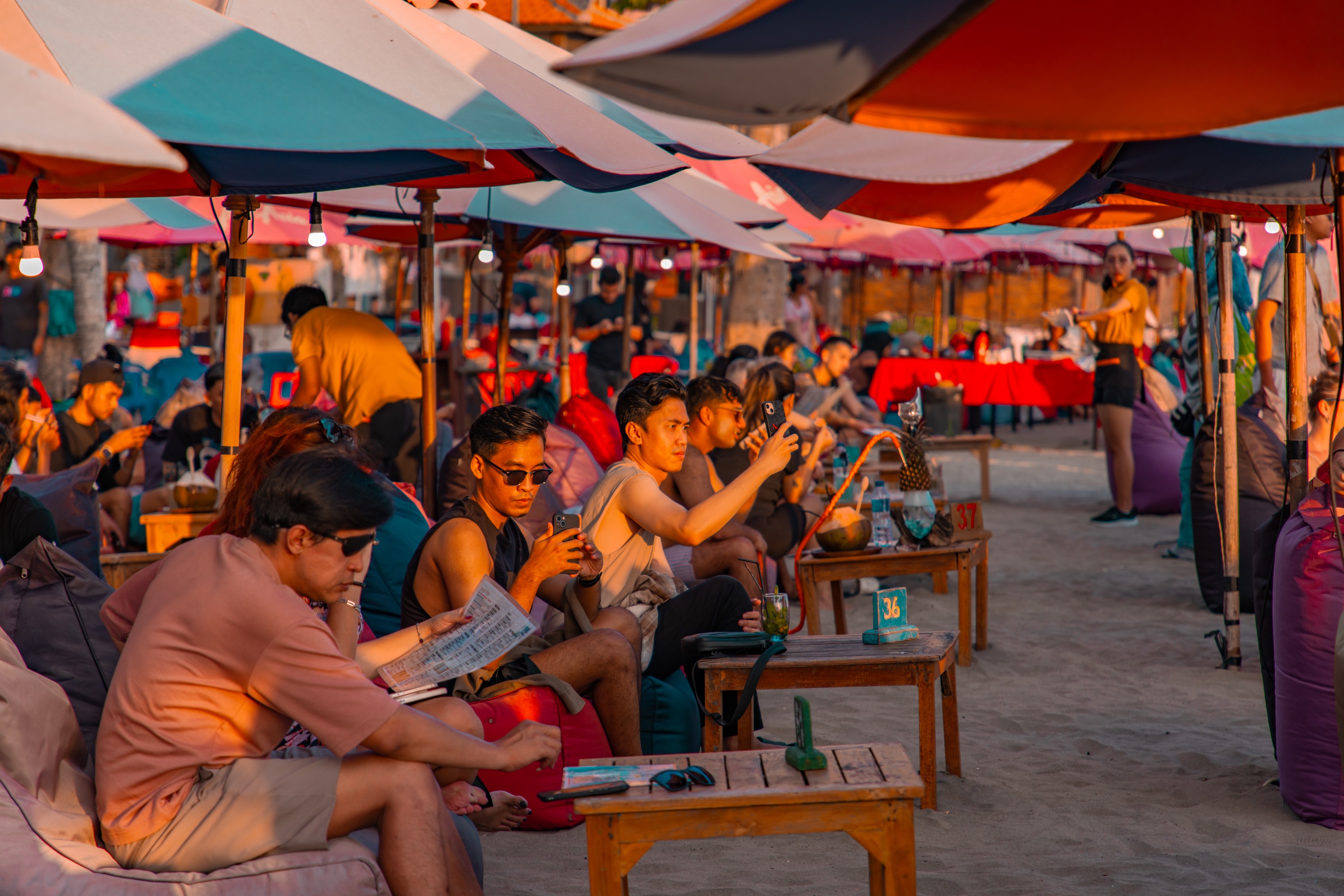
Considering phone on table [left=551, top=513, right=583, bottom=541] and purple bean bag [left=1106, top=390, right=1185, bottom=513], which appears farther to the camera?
purple bean bag [left=1106, top=390, right=1185, bottom=513]

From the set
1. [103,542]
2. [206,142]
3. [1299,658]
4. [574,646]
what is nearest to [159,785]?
[574,646]

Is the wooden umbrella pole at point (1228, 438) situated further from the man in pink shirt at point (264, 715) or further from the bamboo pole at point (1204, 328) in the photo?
the man in pink shirt at point (264, 715)

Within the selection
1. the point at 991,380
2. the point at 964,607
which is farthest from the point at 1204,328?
the point at 991,380

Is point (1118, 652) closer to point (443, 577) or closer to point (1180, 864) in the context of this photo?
point (1180, 864)

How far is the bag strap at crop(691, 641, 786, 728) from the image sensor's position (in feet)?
12.2

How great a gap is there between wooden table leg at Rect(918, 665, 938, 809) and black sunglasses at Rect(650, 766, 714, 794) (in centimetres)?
123

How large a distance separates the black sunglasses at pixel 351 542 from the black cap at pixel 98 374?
16.9 ft

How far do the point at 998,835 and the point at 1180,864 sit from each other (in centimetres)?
52

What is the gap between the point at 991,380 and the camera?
15.4m

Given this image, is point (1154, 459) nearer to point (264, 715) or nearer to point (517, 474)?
point (517, 474)

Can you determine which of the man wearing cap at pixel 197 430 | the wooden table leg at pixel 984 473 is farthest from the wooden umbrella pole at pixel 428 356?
the wooden table leg at pixel 984 473

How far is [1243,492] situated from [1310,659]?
312 cm

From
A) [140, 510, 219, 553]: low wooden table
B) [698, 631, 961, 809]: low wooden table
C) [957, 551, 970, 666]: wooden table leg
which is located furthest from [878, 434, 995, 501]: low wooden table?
[698, 631, 961, 809]: low wooden table

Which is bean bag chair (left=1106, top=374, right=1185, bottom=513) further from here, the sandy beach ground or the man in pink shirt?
the man in pink shirt
